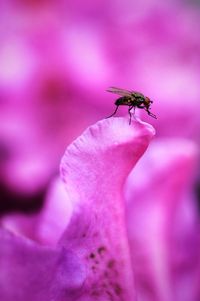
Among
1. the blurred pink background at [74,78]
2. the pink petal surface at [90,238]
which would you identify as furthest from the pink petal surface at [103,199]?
the blurred pink background at [74,78]

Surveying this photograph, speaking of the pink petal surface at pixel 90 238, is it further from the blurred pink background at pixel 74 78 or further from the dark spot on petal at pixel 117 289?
the blurred pink background at pixel 74 78

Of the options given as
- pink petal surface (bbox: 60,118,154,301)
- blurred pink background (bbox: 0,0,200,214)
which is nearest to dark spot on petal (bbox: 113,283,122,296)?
pink petal surface (bbox: 60,118,154,301)

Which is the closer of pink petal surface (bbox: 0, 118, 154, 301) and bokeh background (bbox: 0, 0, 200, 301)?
pink petal surface (bbox: 0, 118, 154, 301)

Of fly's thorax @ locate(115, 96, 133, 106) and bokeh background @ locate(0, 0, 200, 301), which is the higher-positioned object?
bokeh background @ locate(0, 0, 200, 301)

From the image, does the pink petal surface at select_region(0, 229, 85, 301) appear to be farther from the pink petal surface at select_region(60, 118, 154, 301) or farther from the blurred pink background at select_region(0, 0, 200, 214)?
the blurred pink background at select_region(0, 0, 200, 214)

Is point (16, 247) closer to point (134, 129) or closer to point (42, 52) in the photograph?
point (134, 129)

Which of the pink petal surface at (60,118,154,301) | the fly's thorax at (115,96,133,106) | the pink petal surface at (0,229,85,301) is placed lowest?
the pink petal surface at (0,229,85,301)
